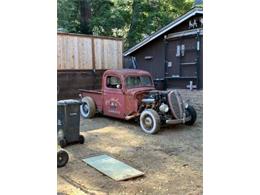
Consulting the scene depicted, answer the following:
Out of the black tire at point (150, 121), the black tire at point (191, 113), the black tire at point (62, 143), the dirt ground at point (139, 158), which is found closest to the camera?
the dirt ground at point (139, 158)

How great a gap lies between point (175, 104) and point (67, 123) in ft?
8.83

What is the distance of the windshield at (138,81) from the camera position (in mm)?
8289

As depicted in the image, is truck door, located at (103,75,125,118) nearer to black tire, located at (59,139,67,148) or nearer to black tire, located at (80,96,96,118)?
black tire, located at (80,96,96,118)

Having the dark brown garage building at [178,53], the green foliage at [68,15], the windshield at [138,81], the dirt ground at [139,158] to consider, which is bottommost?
the dirt ground at [139,158]

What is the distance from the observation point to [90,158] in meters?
5.38

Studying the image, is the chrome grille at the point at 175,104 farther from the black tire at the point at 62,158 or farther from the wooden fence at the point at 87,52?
the wooden fence at the point at 87,52

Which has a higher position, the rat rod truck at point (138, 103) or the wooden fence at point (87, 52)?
the wooden fence at point (87, 52)

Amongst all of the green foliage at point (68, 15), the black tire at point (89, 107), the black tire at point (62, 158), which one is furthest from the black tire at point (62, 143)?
the green foliage at point (68, 15)

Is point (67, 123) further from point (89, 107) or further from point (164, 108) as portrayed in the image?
point (89, 107)

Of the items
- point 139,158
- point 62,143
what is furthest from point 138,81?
point 139,158
